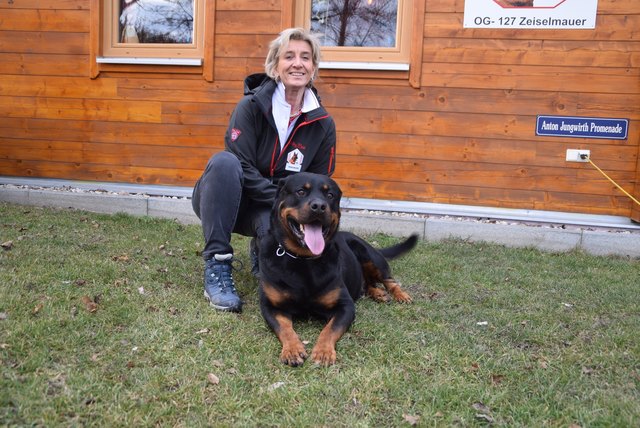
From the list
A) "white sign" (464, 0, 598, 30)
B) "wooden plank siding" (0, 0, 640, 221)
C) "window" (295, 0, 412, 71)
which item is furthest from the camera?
"window" (295, 0, 412, 71)

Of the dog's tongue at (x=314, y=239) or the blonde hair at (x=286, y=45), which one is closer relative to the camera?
the dog's tongue at (x=314, y=239)

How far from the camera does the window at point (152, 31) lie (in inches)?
248

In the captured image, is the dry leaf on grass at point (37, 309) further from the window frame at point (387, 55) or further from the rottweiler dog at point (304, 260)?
the window frame at point (387, 55)

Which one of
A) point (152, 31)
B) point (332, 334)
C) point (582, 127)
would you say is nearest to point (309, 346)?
point (332, 334)

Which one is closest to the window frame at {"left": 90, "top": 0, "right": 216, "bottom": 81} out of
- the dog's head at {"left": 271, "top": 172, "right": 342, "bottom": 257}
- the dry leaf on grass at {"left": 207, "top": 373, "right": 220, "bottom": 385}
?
the dog's head at {"left": 271, "top": 172, "right": 342, "bottom": 257}

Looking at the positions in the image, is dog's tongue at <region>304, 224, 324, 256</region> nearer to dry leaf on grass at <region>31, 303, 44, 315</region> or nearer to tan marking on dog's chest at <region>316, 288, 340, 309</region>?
tan marking on dog's chest at <region>316, 288, 340, 309</region>

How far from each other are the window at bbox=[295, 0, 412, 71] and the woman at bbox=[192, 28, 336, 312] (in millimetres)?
2109

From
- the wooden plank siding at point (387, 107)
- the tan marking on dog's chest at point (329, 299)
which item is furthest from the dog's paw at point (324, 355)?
the wooden plank siding at point (387, 107)

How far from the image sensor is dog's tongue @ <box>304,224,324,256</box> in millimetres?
2975

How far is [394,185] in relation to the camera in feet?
19.9

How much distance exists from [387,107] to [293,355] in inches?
156

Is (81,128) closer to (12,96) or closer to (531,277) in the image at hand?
(12,96)

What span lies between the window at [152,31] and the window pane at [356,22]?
1.39 metres

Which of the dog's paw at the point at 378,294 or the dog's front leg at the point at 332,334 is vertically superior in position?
the dog's front leg at the point at 332,334
